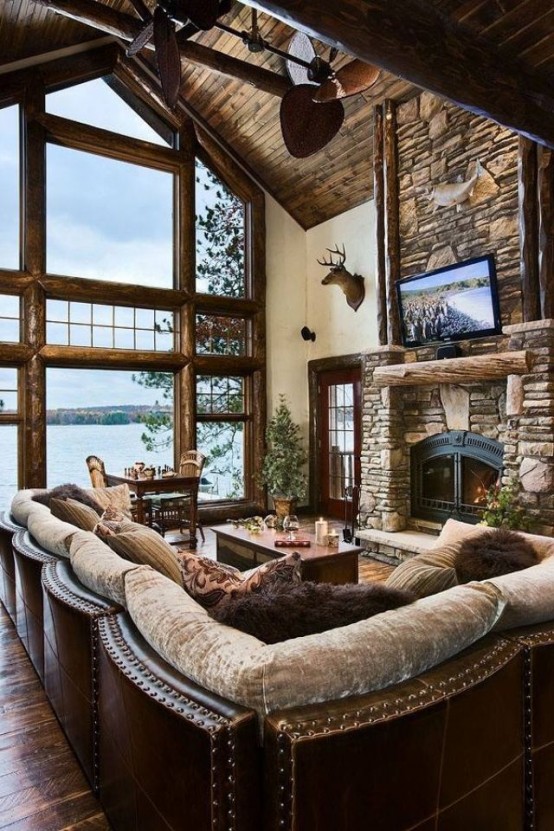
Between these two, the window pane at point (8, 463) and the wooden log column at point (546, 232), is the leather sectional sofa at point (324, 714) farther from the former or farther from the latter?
the window pane at point (8, 463)

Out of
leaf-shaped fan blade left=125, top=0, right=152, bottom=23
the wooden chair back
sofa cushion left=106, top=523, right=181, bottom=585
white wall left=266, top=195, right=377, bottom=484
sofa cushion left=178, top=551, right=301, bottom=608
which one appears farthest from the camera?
Answer: white wall left=266, top=195, right=377, bottom=484

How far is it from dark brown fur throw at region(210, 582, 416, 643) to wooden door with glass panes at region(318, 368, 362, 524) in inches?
223

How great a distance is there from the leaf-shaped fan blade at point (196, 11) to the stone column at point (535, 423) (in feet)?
10.6

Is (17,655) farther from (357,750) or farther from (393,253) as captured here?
(393,253)

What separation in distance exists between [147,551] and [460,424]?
386 centimetres

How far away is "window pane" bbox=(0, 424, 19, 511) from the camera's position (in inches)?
246

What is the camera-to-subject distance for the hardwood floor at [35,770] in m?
2.00

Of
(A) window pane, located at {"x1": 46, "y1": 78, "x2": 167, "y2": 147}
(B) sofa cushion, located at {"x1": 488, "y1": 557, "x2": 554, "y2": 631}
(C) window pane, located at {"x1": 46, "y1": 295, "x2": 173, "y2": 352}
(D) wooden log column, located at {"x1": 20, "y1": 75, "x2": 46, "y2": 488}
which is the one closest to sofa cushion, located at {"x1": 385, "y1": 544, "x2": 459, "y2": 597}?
(B) sofa cushion, located at {"x1": 488, "y1": 557, "x2": 554, "y2": 631}

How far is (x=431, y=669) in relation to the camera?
4.95ft

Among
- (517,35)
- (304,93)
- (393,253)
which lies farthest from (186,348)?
(517,35)

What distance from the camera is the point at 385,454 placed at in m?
5.96

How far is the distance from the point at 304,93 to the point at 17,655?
3.76 m

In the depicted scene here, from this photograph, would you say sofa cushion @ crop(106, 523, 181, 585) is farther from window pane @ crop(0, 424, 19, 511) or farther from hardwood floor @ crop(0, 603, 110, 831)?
window pane @ crop(0, 424, 19, 511)

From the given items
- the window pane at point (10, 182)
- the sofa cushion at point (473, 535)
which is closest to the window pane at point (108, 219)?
the window pane at point (10, 182)
